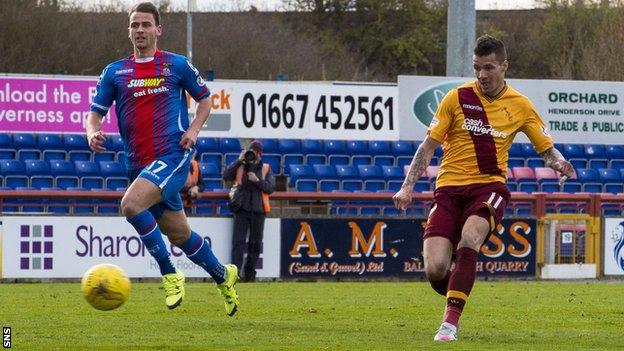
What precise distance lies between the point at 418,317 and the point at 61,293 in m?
4.84

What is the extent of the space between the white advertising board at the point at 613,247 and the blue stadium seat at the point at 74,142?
10.4m

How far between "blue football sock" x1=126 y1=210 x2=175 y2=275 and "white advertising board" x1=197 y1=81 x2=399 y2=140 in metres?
15.9

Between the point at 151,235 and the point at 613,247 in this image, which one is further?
the point at 613,247

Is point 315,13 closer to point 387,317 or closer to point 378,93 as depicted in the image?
point 378,93

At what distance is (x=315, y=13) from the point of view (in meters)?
60.9

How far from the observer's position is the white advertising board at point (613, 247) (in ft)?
69.9

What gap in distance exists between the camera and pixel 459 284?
9.17 meters

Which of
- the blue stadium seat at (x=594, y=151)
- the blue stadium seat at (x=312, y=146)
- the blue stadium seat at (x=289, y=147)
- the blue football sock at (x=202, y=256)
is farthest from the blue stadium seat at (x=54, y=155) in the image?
the blue football sock at (x=202, y=256)

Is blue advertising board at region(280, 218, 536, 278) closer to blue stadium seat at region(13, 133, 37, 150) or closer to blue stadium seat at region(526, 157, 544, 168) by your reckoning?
blue stadium seat at region(13, 133, 37, 150)

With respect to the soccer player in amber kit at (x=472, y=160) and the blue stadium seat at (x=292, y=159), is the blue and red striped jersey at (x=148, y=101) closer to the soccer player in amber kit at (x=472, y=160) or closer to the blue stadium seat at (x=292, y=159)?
the soccer player in amber kit at (x=472, y=160)

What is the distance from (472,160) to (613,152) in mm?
21422

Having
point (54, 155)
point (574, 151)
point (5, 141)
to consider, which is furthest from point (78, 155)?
point (574, 151)

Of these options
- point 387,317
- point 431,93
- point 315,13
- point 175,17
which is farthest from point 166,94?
point 315,13

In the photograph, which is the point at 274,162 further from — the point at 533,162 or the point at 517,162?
the point at 533,162
